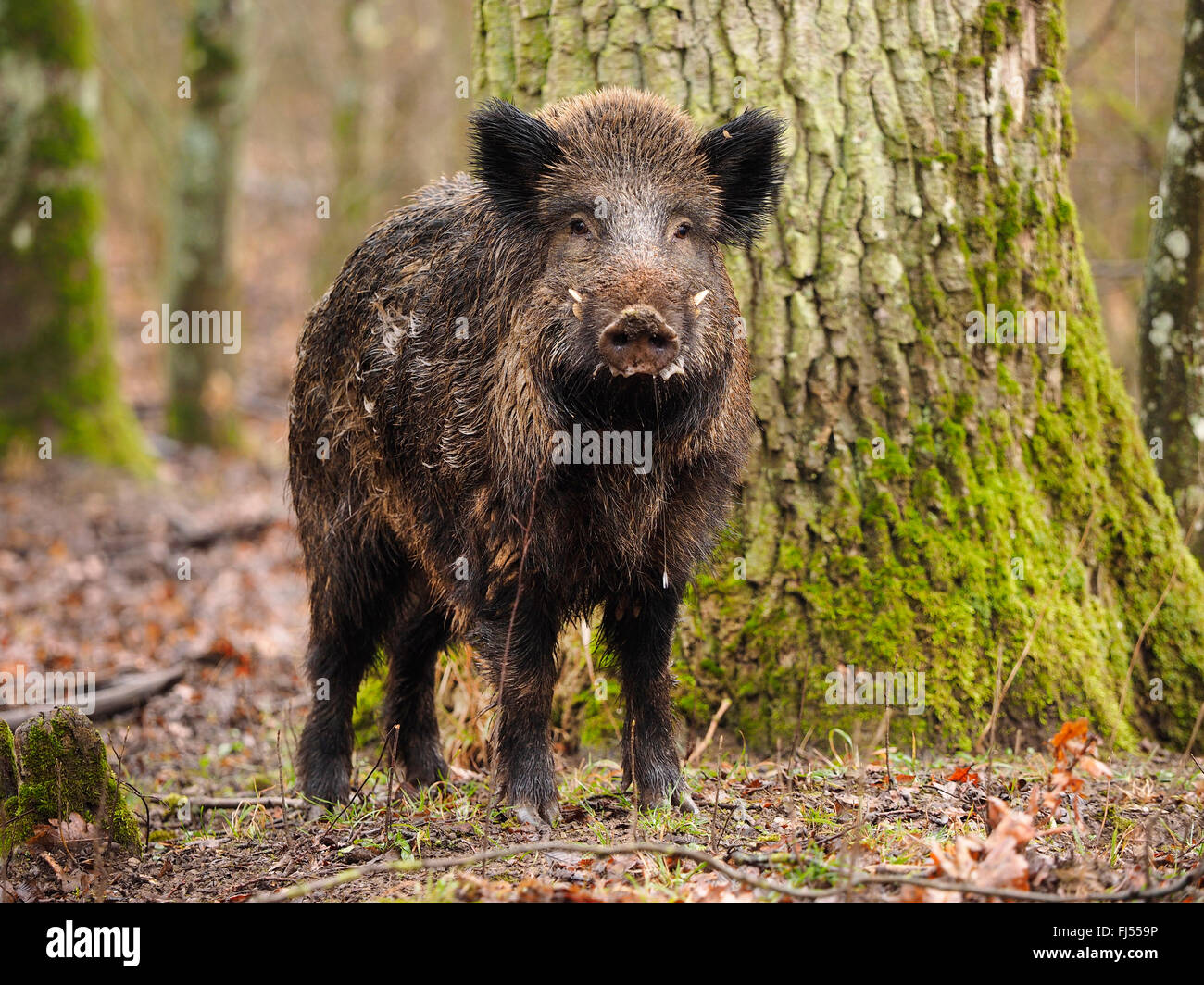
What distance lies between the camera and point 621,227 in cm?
397

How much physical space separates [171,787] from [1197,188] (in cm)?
582

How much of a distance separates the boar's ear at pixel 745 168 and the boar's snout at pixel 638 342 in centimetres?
89

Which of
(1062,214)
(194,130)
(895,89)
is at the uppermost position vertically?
(194,130)

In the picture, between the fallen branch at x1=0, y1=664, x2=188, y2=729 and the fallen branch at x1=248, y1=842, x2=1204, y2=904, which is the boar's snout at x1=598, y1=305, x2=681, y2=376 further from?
the fallen branch at x1=0, y1=664, x2=188, y2=729

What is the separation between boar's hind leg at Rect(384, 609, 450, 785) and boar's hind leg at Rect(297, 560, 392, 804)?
0.46 feet

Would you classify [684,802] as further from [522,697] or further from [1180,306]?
[1180,306]

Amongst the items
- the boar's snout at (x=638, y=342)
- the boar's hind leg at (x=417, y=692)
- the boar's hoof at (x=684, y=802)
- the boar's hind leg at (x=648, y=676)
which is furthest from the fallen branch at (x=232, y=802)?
the boar's snout at (x=638, y=342)

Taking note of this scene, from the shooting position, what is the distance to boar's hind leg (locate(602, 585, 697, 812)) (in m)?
4.36

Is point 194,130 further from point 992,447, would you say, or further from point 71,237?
point 992,447

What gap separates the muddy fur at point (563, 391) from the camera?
4.00 meters

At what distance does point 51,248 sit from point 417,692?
789cm
